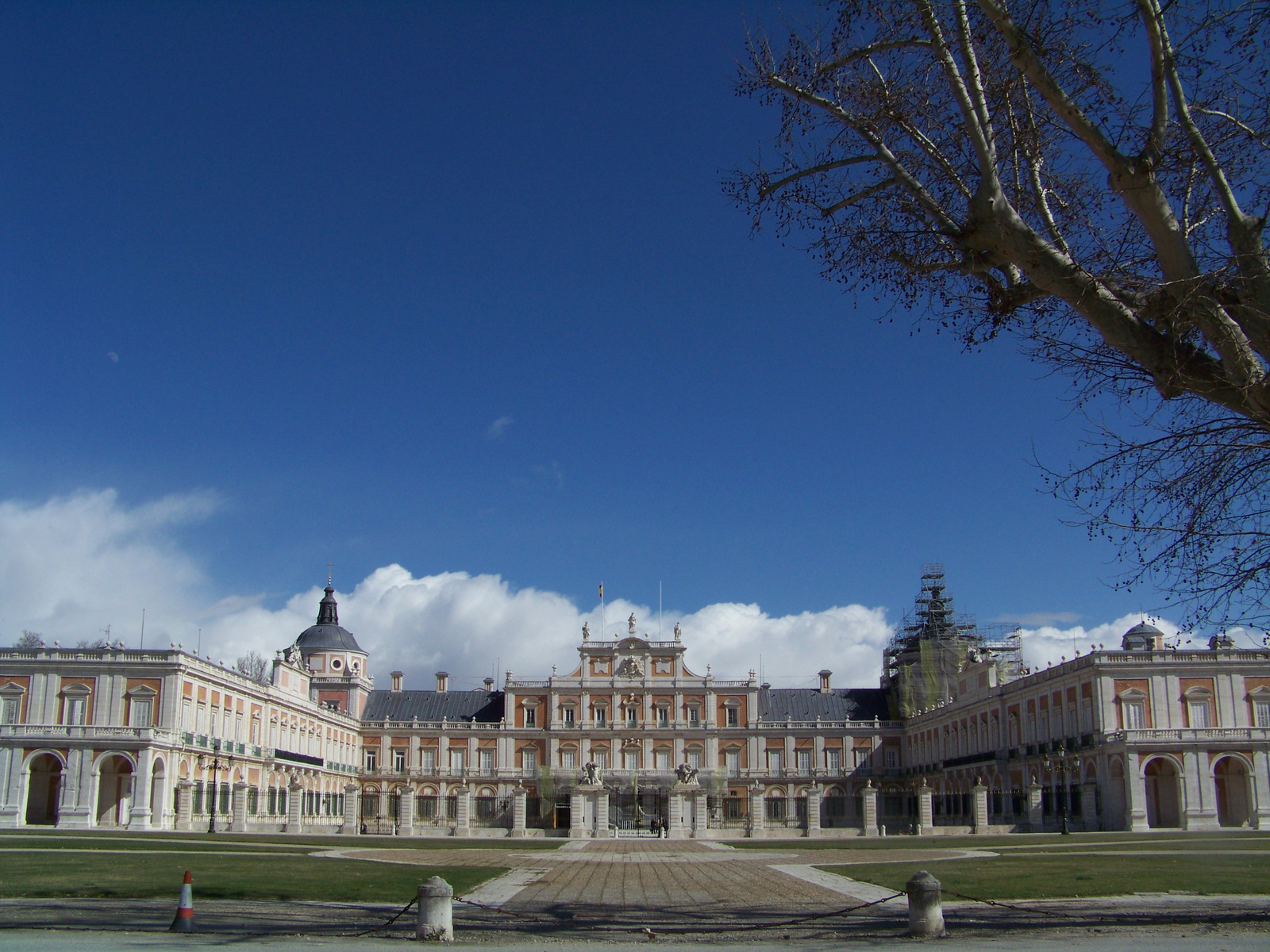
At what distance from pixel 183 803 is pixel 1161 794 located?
41.0m

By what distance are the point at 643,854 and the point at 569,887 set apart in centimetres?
1390

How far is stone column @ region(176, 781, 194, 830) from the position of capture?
5018 centimetres

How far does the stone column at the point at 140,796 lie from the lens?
47.7m

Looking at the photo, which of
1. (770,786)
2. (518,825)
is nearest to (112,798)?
(518,825)

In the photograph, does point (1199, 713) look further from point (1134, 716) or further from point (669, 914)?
point (669, 914)

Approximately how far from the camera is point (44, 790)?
50781mm

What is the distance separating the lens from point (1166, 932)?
1211 cm

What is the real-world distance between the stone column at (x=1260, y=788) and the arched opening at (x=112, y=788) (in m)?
45.0

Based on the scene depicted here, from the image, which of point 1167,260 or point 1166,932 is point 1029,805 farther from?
point 1167,260

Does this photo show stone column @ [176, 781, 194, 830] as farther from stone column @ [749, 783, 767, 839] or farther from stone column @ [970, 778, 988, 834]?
stone column @ [970, 778, 988, 834]

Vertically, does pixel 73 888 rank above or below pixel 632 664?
below

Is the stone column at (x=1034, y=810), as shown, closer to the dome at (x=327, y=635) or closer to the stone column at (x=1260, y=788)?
the stone column at (x=1260, y=788)

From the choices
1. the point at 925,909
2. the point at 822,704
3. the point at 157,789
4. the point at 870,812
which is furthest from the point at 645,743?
the point at 925,909

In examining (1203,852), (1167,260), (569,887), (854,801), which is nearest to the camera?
(1167,260)
